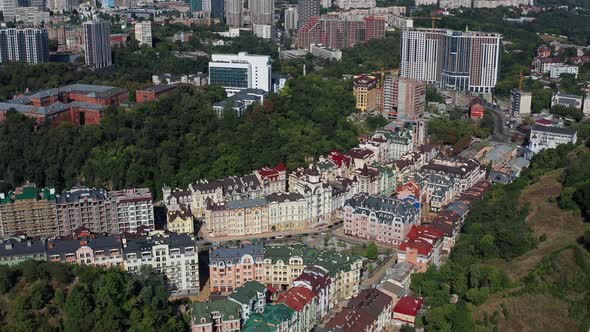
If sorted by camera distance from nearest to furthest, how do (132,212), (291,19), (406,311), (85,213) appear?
(406,311), (85,213), (132,212), (291,19)

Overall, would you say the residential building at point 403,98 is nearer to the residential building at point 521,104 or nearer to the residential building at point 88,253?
the residential building at point 521,104

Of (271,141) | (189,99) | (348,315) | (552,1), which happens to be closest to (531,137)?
(271,141)

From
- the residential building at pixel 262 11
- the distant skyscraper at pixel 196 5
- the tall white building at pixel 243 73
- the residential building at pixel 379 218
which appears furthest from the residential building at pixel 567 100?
the distant skyscraper at pixel 196 5

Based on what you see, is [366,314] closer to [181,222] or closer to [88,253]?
[88,253]

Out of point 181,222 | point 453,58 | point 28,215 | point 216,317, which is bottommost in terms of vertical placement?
point 216,317

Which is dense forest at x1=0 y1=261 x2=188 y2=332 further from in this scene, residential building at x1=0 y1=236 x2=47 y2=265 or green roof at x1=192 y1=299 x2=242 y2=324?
residential building at x1=0 y1=236 x2=47 y2=265

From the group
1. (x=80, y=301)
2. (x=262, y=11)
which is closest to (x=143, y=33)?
(x=262, y=11)

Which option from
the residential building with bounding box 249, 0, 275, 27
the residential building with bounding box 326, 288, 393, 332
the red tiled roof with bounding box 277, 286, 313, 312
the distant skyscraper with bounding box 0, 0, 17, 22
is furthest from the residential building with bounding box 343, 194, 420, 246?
the distant skyscraper with bounding box 0, 0, 17, 22
